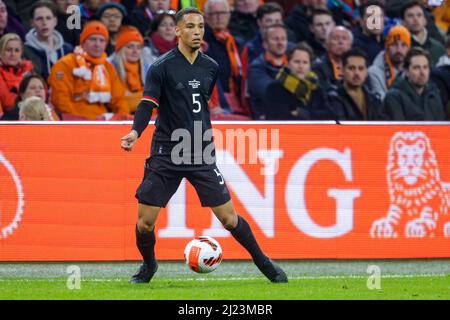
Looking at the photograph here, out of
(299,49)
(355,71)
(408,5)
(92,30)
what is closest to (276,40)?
(299,49)

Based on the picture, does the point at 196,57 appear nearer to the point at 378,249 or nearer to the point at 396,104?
the point at 378,249

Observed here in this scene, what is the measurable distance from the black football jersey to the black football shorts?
0.10 meters

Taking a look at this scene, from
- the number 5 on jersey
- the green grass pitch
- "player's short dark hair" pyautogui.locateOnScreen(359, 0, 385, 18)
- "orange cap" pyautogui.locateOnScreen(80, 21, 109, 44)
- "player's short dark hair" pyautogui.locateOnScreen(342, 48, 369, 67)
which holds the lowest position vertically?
the green grass pitch

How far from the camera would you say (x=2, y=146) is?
11.9 metres

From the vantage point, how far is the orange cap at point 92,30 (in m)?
14.0

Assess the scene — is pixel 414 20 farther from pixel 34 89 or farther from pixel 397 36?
pixel 34 89

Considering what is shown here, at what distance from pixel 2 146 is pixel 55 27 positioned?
2998mm

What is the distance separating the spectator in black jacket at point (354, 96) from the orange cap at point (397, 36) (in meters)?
0.95

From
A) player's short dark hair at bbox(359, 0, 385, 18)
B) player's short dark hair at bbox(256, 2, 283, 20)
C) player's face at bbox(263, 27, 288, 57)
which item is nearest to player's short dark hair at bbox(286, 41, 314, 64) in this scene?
player's face at bbox(263, 27, 288, 57)

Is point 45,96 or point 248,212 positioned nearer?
point 248,212

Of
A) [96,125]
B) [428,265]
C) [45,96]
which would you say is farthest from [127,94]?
[428,265]

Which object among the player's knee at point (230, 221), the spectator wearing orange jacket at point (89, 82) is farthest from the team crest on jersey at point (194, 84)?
the spectator wearing orange jacket at point (89, 82)

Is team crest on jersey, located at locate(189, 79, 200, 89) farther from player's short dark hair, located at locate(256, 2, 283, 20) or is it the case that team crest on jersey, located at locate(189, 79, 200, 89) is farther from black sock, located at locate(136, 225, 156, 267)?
player's short dark hair, located at locate(256, 2, 283, 20)

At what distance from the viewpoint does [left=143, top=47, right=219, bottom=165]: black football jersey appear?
9.62m
